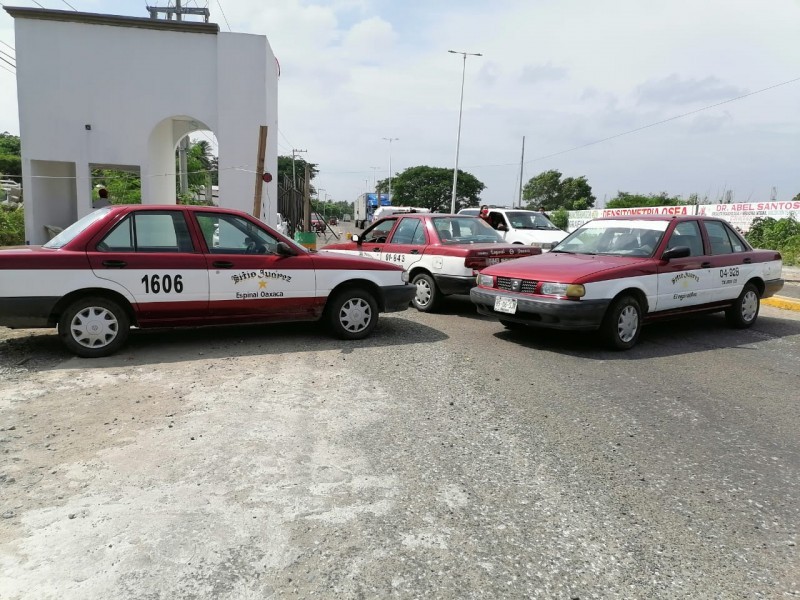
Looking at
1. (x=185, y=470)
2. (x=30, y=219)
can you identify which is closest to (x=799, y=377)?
(x=185, y=470)

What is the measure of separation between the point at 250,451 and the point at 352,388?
1.50 metres

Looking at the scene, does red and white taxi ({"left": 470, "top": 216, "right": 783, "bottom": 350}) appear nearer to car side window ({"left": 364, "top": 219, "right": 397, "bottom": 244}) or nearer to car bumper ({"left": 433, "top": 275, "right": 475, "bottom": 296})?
car bumper ({"left": 433, "top": 275, "right": 475, "bottom": 296})

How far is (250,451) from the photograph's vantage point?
384 cm

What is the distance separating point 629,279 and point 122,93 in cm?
1382

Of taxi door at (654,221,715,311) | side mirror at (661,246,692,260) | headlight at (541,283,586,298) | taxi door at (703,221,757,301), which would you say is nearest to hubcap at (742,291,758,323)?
taxi door at (703,221,757,301)

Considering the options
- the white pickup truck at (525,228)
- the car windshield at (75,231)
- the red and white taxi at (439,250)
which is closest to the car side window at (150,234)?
the car windshield at (75,231)

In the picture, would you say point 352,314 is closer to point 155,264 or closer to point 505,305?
point 505,305

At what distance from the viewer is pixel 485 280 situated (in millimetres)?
7473

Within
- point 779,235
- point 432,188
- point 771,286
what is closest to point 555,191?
point 432,188

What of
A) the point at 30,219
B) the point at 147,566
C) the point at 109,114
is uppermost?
the point at 109,114

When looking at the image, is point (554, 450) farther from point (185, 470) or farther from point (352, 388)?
point (185, 470)

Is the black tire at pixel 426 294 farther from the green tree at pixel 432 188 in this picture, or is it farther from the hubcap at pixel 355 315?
the green tree at pixel 432 188

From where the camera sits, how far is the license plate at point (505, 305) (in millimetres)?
6887

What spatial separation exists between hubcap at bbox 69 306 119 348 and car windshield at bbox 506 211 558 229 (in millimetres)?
11680
